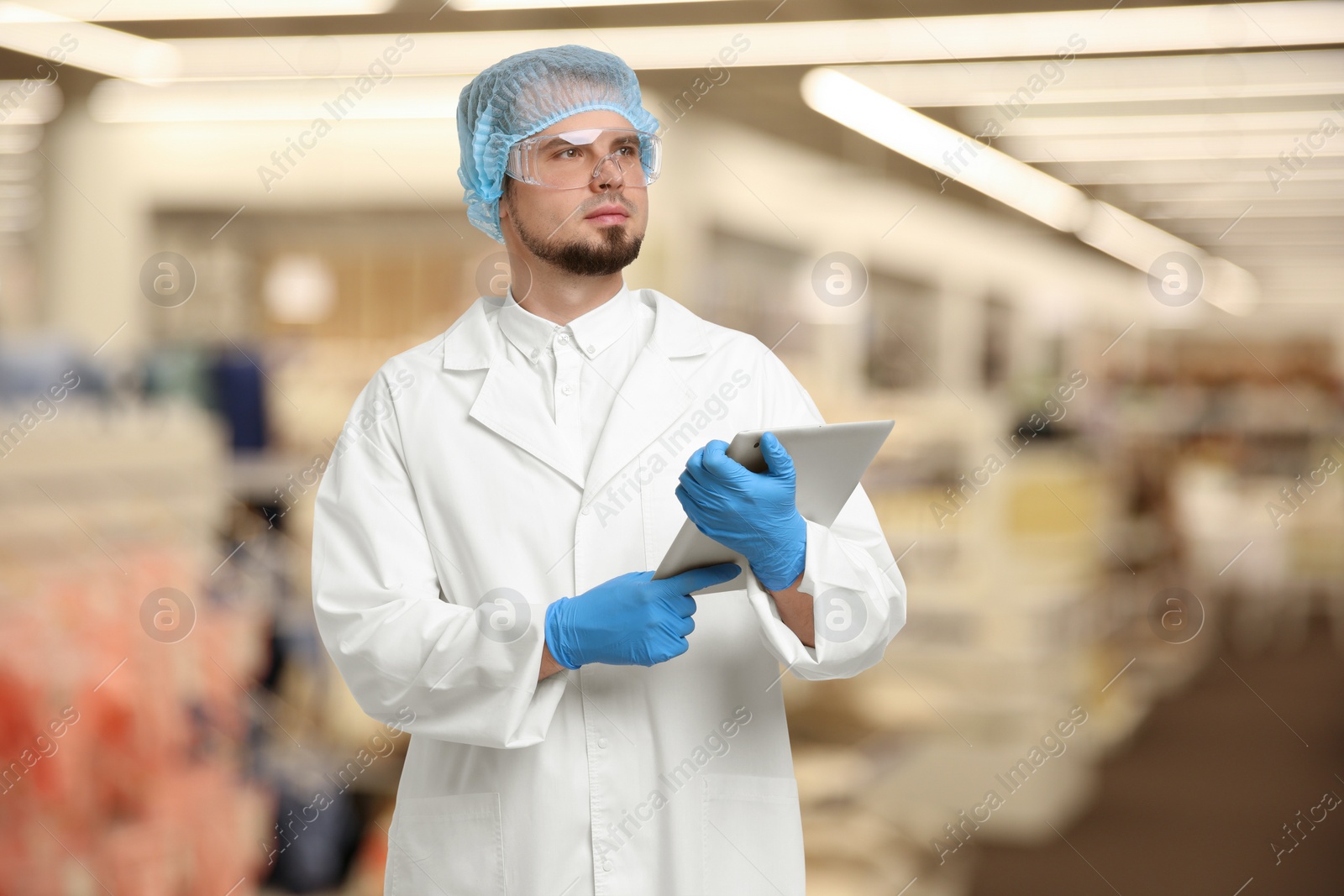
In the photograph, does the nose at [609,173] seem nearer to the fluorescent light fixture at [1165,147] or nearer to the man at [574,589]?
the man at [574,589]

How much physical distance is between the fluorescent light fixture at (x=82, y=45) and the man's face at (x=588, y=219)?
10.8 ft

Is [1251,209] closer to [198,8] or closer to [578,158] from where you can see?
[198,8]

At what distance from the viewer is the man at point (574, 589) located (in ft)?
3.75

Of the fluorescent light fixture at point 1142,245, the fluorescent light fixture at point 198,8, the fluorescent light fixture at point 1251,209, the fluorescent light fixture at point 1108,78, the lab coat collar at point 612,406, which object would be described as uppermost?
the fluorescent light fixture at point 198,8

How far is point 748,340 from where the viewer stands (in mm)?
1400

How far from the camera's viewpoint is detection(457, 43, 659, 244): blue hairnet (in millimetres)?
1349

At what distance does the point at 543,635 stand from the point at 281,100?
365 centimetres

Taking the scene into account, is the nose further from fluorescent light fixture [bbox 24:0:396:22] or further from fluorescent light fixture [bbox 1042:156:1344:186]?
fluorescent light fixture [bbox 1042:156:1344:186]

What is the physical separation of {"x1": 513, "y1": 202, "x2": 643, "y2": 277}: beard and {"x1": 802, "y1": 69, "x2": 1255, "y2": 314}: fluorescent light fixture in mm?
2731

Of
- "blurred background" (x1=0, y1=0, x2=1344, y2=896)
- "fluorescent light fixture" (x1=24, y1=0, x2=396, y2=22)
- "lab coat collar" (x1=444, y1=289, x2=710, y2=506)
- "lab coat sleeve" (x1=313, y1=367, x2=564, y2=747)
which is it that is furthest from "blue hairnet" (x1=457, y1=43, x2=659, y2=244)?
"fluorescent light fixture" (x1=24, y1=0, x2=396, y2=22)

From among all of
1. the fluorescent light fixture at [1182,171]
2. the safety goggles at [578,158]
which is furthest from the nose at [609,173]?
the fluorescent light fixture at [1182,171]

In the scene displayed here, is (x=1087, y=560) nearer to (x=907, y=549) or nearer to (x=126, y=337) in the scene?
(x=907, y=549)

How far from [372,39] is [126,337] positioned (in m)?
2.09

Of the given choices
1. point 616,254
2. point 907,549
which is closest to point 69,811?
point 616,254
